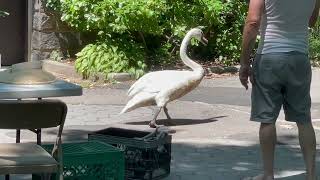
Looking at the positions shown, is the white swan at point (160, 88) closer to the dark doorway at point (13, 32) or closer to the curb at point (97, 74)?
the curb at point (97, 74)

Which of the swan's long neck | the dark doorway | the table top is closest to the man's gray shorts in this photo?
the table top

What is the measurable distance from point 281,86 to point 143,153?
1.20 m

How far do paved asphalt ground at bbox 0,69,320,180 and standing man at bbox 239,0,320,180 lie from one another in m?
0.67

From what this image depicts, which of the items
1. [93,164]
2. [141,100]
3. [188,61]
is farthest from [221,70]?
[93,164]

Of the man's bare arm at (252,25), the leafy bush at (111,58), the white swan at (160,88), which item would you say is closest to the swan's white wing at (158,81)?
the white swan at (160,88)

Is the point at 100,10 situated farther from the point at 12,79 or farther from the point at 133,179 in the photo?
the point at 12,79

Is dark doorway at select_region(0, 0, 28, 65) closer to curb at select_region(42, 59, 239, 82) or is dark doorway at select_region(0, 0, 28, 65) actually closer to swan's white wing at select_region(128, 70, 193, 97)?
curb at select_region(42, 59, 239, 82)

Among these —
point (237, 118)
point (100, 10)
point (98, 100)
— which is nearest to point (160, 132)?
point (237, 118)

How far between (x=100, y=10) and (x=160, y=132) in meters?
6.60

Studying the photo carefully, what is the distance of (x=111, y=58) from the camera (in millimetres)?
13047

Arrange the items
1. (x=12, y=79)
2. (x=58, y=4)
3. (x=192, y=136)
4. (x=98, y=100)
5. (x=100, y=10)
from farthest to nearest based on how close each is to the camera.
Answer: (x=58, y=4)
(x=100, y=10)
(x=98, y=100)
(x=192, y=136)
(x=12, y=79)

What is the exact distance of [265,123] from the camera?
6180 mm

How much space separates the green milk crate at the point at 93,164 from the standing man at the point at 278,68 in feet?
3.72

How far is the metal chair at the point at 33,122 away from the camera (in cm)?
479
